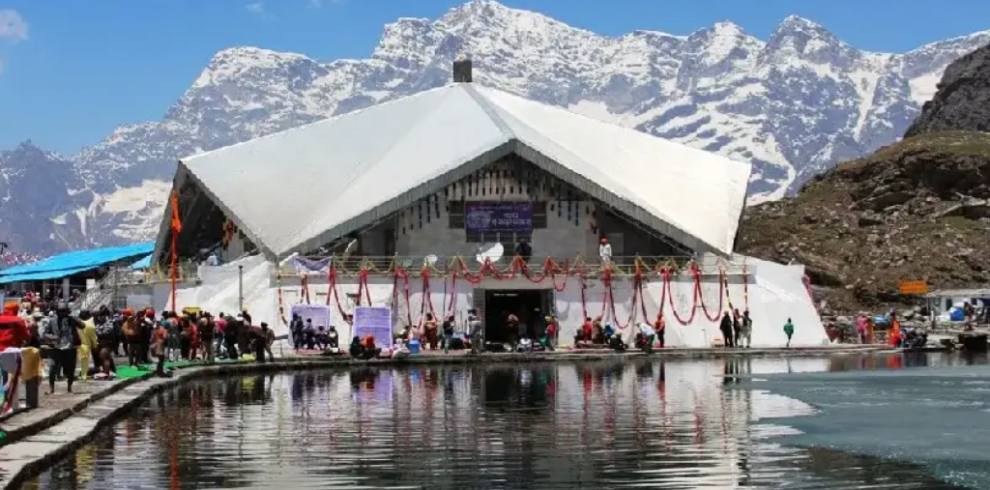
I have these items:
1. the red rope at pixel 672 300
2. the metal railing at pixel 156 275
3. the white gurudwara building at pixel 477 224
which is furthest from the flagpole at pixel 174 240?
the red rope at pixel 672 300

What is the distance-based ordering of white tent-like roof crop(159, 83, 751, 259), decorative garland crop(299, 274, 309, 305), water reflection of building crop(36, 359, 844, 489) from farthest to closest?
1. white tent-like roof crop(159, 83, 751, 259)
2. decorative garland crop(299, 274, 309, 305)
3. water reflection of building crop(36, 359, 844, 489)

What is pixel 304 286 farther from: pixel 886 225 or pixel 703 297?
pixel 886 225

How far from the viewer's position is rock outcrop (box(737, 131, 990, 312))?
9006 centimetres

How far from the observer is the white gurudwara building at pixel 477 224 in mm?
48688

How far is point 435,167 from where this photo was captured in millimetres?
54531

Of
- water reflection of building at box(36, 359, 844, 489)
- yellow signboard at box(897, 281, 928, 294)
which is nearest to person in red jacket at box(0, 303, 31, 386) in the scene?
water reflection of building at box(36, 359, 844, 489)

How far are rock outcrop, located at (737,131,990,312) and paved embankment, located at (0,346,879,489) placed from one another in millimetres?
41668

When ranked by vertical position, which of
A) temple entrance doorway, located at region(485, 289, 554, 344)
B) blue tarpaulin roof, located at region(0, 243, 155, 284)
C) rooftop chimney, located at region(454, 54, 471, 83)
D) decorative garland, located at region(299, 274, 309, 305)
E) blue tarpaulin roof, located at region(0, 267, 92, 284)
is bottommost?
temple entrance doorway, located at region(485, 289, 554, 344)

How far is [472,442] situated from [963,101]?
145 meters

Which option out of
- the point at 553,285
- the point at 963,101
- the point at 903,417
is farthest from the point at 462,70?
the point at 963,101

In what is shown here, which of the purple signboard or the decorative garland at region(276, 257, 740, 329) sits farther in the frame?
the purple signboard

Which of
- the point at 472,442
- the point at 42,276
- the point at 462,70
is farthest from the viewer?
the point at 42,276

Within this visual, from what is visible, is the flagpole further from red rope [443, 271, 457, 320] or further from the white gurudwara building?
red rope [443, 271, 457, 320]

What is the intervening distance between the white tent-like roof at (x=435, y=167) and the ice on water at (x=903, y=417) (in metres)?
21.4
